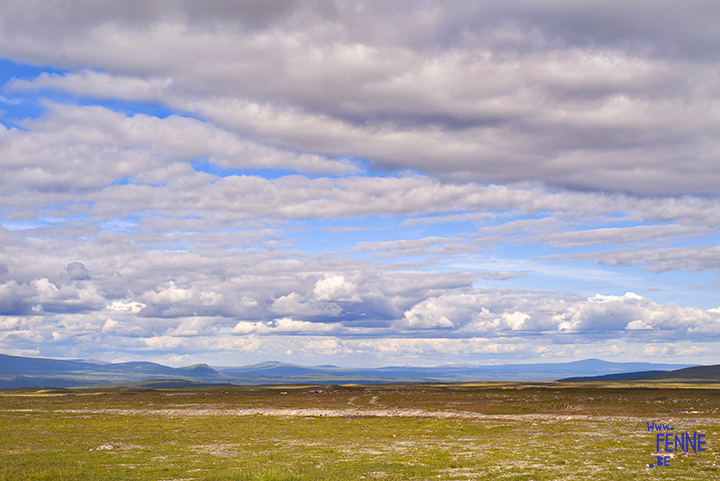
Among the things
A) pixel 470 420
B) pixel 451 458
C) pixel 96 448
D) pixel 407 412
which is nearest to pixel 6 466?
pixel 96 448

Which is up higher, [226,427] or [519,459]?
[519,459]

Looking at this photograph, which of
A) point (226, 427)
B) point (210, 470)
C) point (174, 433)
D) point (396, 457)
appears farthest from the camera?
point (226, 427)

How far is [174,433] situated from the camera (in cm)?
6322

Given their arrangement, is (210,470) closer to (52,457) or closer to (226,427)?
(52,457)

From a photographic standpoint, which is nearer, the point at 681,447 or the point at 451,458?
the point at 451,458

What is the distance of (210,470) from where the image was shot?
34.5 meters

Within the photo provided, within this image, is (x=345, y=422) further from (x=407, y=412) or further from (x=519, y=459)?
(x=519, y=459)

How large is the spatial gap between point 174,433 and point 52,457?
77.6 feet

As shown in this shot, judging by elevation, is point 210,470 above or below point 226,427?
above

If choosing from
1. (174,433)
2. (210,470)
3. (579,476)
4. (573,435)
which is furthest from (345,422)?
(579,476)

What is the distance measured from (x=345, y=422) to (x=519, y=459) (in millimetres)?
→ 45179

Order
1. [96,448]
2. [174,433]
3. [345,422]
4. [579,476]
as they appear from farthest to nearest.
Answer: [345,422] → [174,433] → [96,448] → [579,476]

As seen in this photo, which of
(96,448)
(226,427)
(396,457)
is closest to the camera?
(396,457)

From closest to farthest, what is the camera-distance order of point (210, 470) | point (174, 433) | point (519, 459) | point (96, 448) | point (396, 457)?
point (210, 470), point (519, 459), point (396, 457), point (96, 448), point (174, 433)
